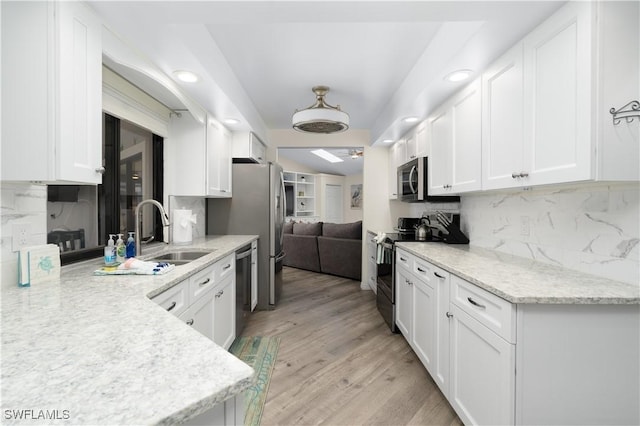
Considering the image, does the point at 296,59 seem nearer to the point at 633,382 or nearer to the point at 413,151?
the point at 413,151

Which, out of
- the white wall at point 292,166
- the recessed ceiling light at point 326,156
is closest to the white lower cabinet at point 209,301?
the recessed ceiling light at point 326,156

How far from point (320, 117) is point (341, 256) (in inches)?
110

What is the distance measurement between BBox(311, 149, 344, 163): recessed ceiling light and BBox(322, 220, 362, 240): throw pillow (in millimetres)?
2254

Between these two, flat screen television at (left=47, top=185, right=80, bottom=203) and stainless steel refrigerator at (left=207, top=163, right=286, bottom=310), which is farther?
stainless steel refrigerator at (left=207, top=163, right=286, bottom=310)

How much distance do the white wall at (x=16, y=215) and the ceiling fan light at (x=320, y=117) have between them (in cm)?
207

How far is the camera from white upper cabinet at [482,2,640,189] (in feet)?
4.12

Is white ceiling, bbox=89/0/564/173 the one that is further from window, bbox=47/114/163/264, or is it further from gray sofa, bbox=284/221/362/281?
gray sofa, bbox=284/221/362/281

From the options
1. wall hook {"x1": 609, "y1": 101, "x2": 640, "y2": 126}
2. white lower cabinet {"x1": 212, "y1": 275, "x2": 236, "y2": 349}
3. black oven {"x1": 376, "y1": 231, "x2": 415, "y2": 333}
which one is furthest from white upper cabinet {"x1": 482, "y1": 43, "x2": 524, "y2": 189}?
white lower cabinet {"x1": 212, "y1": 275, "x2": 236, "y2": 349}

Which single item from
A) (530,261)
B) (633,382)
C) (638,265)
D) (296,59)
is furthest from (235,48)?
(633,382)

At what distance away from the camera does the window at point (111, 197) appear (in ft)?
5.83

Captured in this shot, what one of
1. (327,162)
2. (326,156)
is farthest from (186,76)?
(327,162)

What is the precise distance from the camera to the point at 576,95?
1332mm

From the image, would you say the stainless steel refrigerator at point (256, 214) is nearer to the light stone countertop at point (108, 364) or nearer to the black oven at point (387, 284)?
the black oven at point (387, 284)

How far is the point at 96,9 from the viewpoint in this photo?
1390 millimetres
